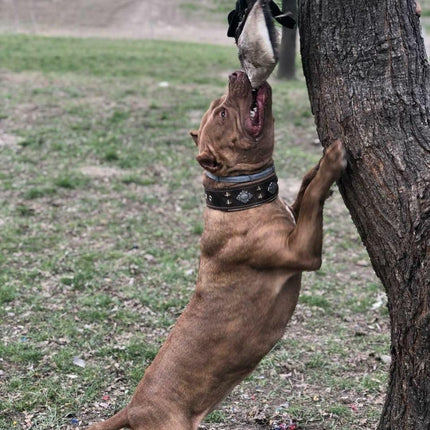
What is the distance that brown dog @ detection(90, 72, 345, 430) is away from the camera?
3324 millimetres

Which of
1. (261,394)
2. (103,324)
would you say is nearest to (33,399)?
(103,324)

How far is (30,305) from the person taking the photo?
5.48 m

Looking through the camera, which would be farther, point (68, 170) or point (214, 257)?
point (68, 170)

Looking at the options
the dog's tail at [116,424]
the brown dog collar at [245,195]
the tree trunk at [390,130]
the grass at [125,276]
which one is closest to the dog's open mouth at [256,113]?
the brown dog collar at [245,195]

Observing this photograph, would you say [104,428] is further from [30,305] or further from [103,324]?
[30,305]

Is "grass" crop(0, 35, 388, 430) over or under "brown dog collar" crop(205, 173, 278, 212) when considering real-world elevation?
under

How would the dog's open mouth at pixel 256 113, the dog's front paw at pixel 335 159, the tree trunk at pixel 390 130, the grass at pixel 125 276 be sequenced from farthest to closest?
1. the grass at pixel 125 276
2. the dog's open mouth at pixel 256 113
3. the dog's front paw at pixel 335 159
4. the tree trunk at pixel 390 130

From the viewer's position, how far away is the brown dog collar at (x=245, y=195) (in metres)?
3.37

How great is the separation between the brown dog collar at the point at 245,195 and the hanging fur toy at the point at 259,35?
0.58 m

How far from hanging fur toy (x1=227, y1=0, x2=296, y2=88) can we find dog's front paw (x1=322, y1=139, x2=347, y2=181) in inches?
18.6

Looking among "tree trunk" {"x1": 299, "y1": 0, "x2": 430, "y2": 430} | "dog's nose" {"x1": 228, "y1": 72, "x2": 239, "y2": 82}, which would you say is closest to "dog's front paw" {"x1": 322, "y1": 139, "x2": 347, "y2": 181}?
"tree trunk" {"x1": 299, "y1": 0, "x2": 430, "y2": 430}

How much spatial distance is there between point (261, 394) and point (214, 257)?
150 centimetres

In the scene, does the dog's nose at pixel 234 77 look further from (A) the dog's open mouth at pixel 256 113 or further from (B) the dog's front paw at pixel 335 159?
(B) the dog's front paw at pixel 335 159

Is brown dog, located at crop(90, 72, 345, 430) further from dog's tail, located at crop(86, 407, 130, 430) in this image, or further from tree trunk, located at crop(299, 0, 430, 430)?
tree trunk, located at crop(299, 0, 430, 430)
